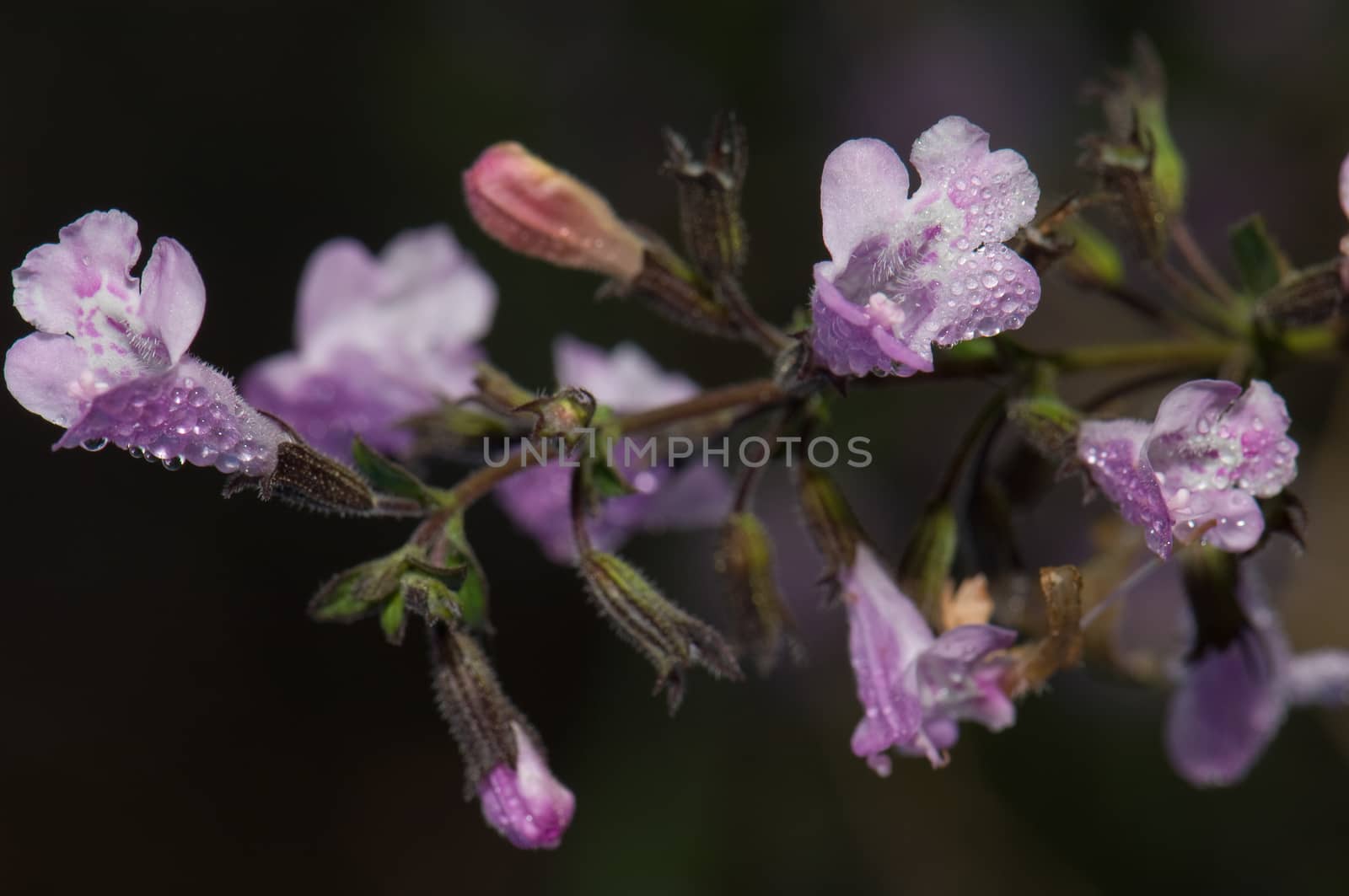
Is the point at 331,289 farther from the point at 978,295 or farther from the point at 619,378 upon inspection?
the point at 978,295

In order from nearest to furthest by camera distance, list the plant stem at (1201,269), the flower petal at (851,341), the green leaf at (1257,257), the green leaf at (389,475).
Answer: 1. the flower petal at (851,341)
2. the green leaf at (389,475)
3. the green leaf at (1257,257)
4. the plant stem at (1201,269)

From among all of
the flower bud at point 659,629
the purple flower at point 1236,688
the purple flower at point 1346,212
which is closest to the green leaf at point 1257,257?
the purple flower at point 1346,212

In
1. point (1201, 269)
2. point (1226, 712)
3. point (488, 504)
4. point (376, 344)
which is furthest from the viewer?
point (488, 504)

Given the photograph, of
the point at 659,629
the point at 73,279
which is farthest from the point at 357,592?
the point at 73,279

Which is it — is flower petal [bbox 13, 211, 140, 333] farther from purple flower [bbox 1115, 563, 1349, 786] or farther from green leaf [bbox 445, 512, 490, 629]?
purple flower [bbox 1115, 563, 1349, 786]

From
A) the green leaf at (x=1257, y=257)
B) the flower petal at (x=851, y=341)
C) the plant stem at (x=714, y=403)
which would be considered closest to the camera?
the flower petal at (x=851, y=341)

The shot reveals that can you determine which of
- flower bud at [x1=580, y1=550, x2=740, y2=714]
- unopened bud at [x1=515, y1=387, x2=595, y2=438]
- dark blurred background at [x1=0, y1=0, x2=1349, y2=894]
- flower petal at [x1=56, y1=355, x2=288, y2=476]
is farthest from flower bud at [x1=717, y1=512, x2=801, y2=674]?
dark blurred background at [x1=0, y1=0, x2=1349, y2=894]

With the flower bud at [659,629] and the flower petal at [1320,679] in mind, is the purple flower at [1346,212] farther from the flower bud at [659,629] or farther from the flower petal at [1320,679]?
the flower bud at [659,629]
